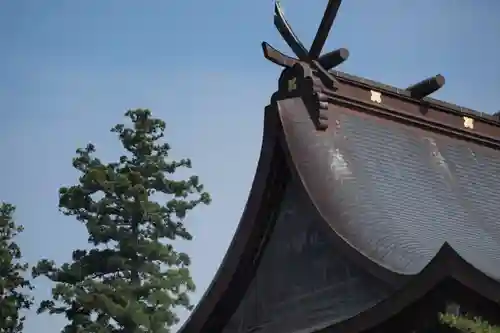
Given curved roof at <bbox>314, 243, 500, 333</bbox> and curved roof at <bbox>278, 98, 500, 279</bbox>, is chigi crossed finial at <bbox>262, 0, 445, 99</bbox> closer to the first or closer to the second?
curved roof at <bbox>278, 98, 500, 279</bbox>

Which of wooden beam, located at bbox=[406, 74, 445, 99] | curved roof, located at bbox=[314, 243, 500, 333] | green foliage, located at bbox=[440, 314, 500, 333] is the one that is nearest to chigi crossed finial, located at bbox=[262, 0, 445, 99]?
wooden beam, located at bbox=[406, 74, 445, 99]

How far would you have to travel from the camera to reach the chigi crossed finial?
26.4 feet

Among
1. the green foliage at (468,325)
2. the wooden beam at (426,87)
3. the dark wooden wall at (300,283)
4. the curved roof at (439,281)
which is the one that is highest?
the wooden beam at (426,87)

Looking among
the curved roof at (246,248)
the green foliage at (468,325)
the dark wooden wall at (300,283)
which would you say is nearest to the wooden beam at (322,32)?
the curved roof at (246,248)

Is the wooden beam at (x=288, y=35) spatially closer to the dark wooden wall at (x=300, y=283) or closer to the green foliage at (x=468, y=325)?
the dark wooden wall at (x=300, y=283)

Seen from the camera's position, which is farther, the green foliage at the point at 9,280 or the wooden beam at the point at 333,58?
the green foliage at the point at 9,280

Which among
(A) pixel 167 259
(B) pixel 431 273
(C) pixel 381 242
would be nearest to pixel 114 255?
(A) pixel 167 259

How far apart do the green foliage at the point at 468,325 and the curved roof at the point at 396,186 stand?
1.31 meters

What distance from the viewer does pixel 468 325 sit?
4453 mm

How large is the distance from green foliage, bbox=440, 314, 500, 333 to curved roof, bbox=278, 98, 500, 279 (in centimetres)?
131

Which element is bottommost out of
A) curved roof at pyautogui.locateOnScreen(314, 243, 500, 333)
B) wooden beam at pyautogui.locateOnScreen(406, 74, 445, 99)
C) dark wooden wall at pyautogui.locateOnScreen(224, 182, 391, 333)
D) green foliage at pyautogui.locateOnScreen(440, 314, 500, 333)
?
green foliage at pyautogui.locateOnScreen(440, 314, 500, 333)

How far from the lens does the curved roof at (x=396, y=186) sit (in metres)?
6.66

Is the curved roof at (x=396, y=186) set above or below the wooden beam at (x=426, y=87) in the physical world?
below

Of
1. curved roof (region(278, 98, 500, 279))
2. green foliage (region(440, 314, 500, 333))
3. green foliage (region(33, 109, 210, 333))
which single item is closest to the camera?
green foliage (region(440, 314, 500, 333))
